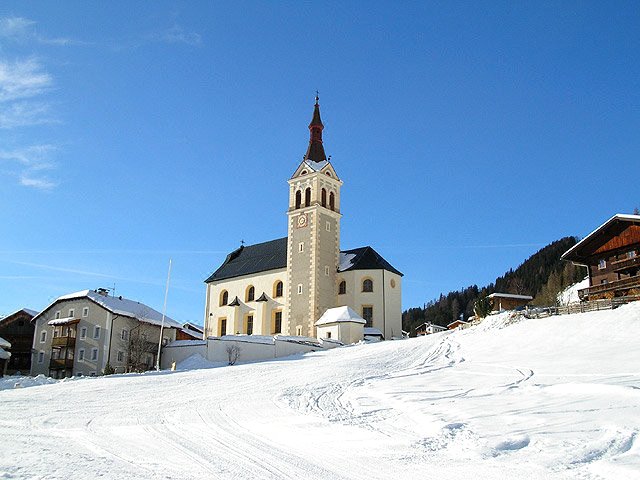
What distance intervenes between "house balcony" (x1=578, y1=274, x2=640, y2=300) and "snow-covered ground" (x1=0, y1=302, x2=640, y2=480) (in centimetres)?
428

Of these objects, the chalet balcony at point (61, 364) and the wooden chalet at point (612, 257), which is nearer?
the wooden chalet at point (612, 257)

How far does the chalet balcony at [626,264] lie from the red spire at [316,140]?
35201mm

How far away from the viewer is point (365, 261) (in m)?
61.7

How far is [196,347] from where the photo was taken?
48688 mm

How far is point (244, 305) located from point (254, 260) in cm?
588

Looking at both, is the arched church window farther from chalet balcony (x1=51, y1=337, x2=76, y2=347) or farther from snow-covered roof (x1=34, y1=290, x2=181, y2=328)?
chalet balcony (x1=51, y1=337, x2=76, y2=347)

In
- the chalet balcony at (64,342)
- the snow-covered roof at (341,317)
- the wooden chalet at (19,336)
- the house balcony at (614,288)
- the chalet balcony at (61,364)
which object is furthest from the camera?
the wooden chalet at (19,336)

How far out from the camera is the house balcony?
37.8 m

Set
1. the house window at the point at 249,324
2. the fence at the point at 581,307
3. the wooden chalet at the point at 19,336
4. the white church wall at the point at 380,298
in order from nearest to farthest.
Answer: the fence at the point at 581,307, the wooden chalet at the point at 19,336, the white church wall at the point at 380,298, the house window at the point at 249,324

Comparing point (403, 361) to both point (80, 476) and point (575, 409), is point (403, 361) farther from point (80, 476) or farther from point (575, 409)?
point (80, 476)

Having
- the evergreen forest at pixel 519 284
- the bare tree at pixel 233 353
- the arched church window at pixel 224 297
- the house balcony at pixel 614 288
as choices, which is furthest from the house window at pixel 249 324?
→ the evergreen forest at pixel 519 284

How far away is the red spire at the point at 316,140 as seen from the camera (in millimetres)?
68875

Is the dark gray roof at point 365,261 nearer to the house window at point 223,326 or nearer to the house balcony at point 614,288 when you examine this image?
the house window at point 223,326

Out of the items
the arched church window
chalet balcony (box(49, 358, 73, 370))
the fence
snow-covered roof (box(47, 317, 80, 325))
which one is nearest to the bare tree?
chalet balcony (box(49, 358, 73, 370))
